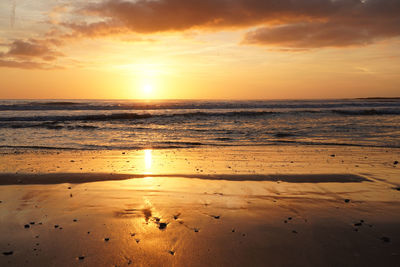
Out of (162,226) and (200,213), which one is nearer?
(162,226)

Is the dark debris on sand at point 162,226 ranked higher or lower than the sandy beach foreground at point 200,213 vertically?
higher

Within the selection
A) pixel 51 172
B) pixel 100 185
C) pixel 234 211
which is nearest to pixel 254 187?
pixel 234 211

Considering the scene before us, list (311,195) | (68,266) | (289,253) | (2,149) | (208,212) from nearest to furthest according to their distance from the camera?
1. (68,266)
2. (289,253)
3. (208,212)
4. (311,195)
5. (2,149)

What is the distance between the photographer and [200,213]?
528cm

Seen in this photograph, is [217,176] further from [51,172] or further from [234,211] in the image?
[51,172]

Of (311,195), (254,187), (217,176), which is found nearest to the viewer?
(311,195)

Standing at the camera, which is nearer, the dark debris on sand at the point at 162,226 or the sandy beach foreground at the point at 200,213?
the sandy beach foreground at the point at 200,213

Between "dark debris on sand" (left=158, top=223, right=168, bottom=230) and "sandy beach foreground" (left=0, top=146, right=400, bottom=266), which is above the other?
"dark debris on sand" (left=158, top=223, right=168, bottom=230)

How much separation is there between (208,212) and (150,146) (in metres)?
9.13

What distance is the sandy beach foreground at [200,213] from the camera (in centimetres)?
382

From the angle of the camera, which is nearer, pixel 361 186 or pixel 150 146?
pixel 361 186

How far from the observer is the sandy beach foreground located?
3.82 meters

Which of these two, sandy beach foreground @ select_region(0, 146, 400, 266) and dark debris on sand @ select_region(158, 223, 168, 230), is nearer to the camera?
sandy beach foreground @ select_region(0, 146, 400, 266)

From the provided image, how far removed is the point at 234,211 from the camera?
5.36m
